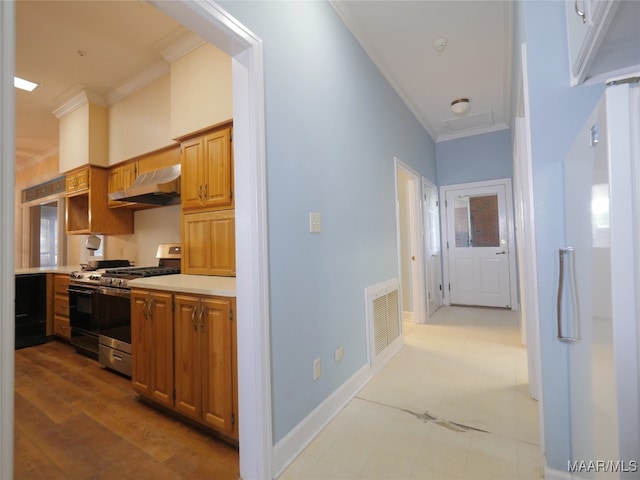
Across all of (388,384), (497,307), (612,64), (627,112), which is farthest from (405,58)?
Answer: (497,307)

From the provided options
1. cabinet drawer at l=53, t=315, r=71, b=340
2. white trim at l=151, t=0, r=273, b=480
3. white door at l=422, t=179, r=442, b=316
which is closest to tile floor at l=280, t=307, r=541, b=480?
white trim at l=151, t=0, r=273, b=480

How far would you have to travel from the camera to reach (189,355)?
175 cm

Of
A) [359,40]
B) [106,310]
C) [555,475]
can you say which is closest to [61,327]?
[106,310]

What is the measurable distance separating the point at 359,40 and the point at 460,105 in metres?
1.77

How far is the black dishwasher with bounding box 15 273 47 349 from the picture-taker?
349 centimetres

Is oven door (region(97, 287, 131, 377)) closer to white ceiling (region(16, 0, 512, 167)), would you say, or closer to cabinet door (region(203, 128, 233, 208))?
cabinet door (region(203, 128, 233, 208))

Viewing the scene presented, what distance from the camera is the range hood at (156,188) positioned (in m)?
2.75

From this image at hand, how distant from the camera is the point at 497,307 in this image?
465 cm

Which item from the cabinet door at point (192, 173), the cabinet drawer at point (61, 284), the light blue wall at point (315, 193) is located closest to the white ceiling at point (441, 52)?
the light blue wall at point (315, 193)

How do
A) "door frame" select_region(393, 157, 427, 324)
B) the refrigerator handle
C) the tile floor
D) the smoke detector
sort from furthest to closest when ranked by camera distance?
1. "door frame" select_region(393, 157, 427, 324)
2. the smoke detector
3. the tile floor
4. the refrigerator handle

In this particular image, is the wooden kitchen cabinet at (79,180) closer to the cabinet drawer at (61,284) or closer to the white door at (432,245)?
the cabinet drawer at (61,284)

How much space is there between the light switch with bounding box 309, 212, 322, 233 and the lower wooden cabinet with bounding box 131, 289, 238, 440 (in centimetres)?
60

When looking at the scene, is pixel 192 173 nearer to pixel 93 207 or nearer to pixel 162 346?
pixel 162 346

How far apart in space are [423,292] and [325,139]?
2.82 m
